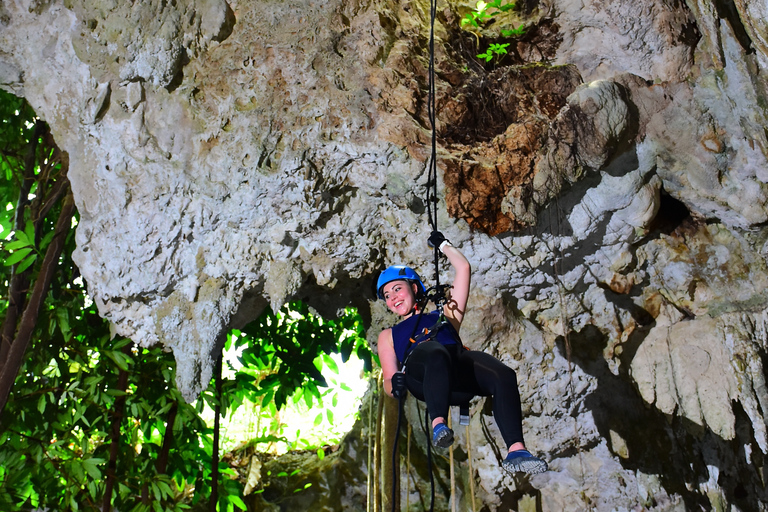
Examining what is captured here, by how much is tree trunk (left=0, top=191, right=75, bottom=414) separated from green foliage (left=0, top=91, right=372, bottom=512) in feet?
0.31

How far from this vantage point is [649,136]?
2990 mm

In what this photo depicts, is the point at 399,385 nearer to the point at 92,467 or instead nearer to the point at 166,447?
the point at 92,467

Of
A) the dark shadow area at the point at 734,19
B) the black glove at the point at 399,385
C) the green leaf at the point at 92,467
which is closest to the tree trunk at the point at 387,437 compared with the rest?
the black glove at the point at 399,385

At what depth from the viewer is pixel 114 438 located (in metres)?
3.99

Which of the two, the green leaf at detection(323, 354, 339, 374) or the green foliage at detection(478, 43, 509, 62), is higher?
the green foliage at detection(478, 43, 509, 62)

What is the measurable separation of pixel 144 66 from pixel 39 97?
82 centimetres

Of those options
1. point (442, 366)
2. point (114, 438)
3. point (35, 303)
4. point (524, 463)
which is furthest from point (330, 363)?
point (524, 463)

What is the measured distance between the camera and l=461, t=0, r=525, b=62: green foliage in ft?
11.5

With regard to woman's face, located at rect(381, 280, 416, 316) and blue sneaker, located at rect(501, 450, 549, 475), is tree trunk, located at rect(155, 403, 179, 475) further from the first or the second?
blue sneaker, located at rect(501, 450, 549, 475)

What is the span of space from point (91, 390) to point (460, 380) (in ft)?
8.89

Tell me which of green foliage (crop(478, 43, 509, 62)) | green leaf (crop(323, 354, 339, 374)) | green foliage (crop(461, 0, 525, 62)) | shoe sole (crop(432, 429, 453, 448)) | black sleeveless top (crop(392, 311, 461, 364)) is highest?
green foliage (crop(461, 0, 525, 62))

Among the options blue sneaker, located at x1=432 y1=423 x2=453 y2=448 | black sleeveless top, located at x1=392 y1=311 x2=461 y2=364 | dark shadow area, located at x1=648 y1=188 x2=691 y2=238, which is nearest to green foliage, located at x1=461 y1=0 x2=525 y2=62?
dark shadow area, located at x1=648 y1=188 x2=691 y2=238

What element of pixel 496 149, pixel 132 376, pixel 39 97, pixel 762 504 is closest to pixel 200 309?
pixel 132 376

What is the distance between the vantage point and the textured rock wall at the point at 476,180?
293 cm
